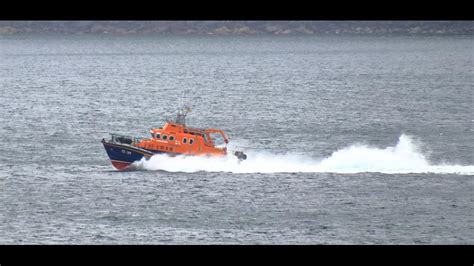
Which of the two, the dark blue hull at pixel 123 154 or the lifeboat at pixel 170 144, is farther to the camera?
the dark blue hull at pixel 123 154

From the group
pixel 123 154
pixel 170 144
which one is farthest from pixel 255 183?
pixel 123 154

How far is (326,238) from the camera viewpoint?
6781cm

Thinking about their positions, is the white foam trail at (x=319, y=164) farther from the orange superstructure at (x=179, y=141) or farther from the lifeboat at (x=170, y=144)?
the orange superstructure at (x=179, y=141)

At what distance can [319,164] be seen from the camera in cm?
9250

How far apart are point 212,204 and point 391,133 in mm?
46606

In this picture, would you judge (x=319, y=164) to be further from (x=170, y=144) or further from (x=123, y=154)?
(x=123, y=154)

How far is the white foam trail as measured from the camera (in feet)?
287

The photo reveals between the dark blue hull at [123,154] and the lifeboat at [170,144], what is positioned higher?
the lifeboat at [170,144]

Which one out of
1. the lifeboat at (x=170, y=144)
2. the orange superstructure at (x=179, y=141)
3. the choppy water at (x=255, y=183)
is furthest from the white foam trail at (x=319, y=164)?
the orange superstructure at (x=179, y=141)

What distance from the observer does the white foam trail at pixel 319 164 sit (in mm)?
87375

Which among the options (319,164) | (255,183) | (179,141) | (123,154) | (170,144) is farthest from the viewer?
(319,164)

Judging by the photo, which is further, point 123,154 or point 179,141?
point 123,154

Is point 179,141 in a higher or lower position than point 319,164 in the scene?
lower
